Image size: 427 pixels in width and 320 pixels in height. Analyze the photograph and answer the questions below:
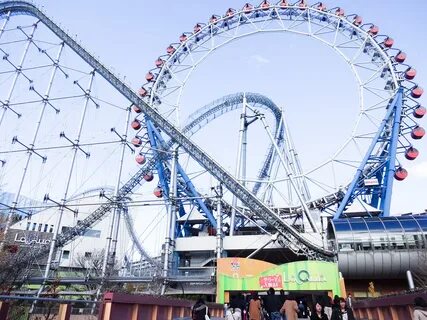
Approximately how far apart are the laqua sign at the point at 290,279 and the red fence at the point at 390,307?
6398mm

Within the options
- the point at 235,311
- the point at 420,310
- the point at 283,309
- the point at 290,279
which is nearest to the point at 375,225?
the point at 290,279

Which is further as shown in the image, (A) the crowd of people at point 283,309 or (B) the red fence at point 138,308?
(A) the crowd of people at point 283,309

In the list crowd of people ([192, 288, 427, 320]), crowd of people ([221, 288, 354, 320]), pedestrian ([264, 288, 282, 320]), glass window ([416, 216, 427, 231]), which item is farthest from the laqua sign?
pedestrian ([264, 288, 282, 320])

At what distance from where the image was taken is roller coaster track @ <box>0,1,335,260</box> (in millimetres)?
24297

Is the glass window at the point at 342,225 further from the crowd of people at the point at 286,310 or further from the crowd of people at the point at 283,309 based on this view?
the crowd of people at the point at 286,310

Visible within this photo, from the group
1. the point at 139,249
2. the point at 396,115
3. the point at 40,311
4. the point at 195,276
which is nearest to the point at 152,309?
the point at 40,311

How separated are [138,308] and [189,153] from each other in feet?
65.3

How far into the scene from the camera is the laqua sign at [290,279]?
62.8 feet

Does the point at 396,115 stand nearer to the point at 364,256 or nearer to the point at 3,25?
the point at 364,256

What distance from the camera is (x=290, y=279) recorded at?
64.2ft

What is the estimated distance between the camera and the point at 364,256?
23125mm

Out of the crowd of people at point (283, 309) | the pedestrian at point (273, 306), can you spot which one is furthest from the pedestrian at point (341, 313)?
the pedestrian at point (273, 306)

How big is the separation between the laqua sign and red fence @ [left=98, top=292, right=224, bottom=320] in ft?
29.9

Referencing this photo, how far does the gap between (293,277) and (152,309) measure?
42.2ft
